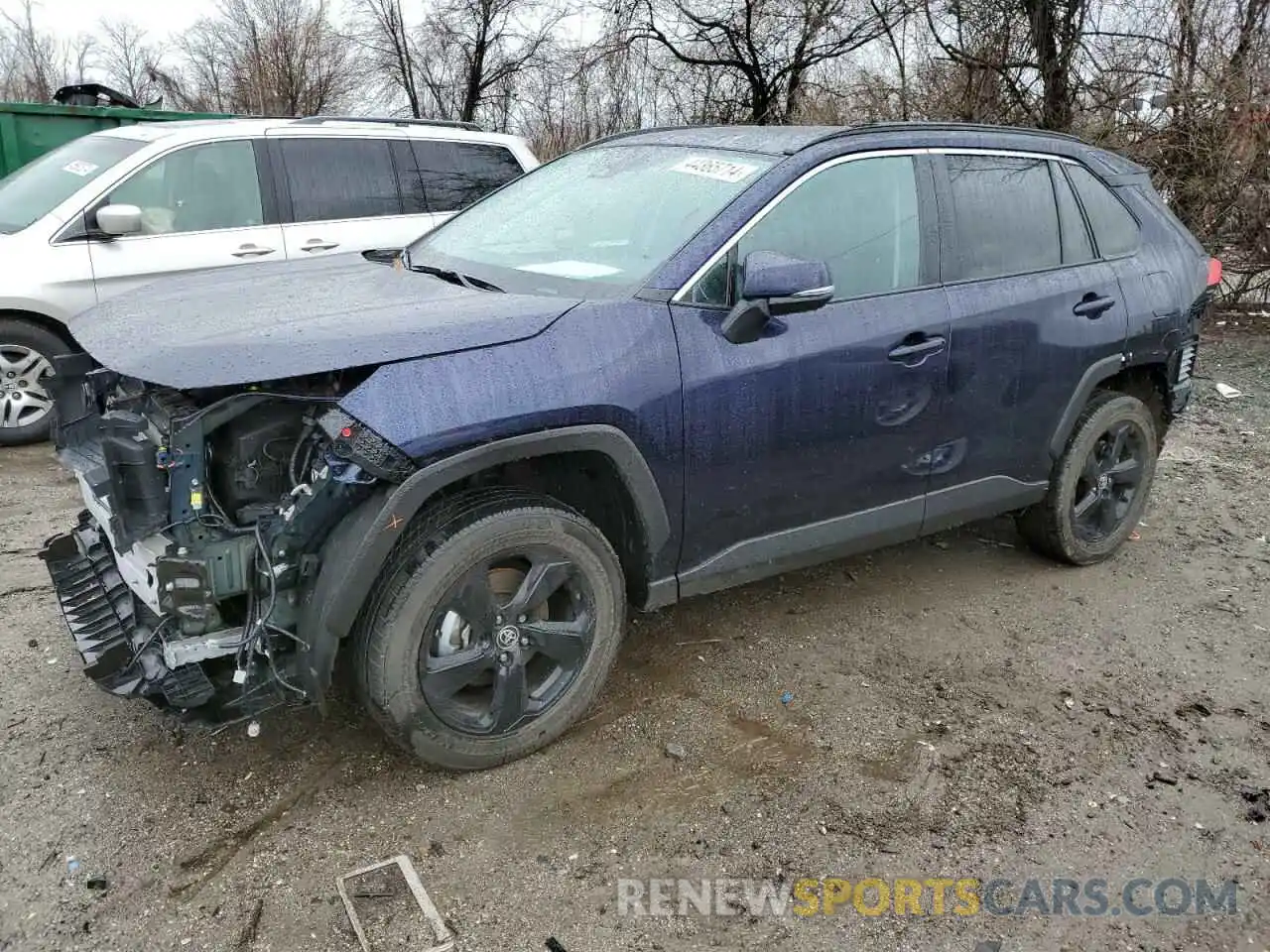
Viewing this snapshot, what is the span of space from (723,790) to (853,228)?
1.90m

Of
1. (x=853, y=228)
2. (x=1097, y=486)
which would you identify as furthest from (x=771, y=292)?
(x=1097, y=486)

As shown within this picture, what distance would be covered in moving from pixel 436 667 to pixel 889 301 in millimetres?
1930

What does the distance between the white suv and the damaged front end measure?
368cm

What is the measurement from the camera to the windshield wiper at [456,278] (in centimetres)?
317

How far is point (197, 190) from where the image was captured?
6.12 m

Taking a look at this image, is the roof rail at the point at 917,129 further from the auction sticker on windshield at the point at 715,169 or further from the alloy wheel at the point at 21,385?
the alloy wheel at the point at 21,385

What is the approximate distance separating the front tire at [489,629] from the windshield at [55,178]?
4.71 metres

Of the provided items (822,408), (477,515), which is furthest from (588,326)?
(822,408)

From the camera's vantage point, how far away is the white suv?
227 inches

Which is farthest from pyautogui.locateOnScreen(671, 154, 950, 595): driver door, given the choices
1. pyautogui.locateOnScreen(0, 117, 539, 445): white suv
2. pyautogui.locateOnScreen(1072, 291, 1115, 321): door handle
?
pyautogui.locateOnScreen(0, 117, 539, 445): white suv

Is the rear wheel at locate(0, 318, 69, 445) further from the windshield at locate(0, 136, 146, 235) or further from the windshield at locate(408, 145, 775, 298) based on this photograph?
the windshield at locate(408, 145, 775, 298)

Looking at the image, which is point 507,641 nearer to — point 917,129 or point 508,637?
point 508,637

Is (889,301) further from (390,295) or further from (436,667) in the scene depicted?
(436,667)

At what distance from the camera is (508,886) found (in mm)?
2500
